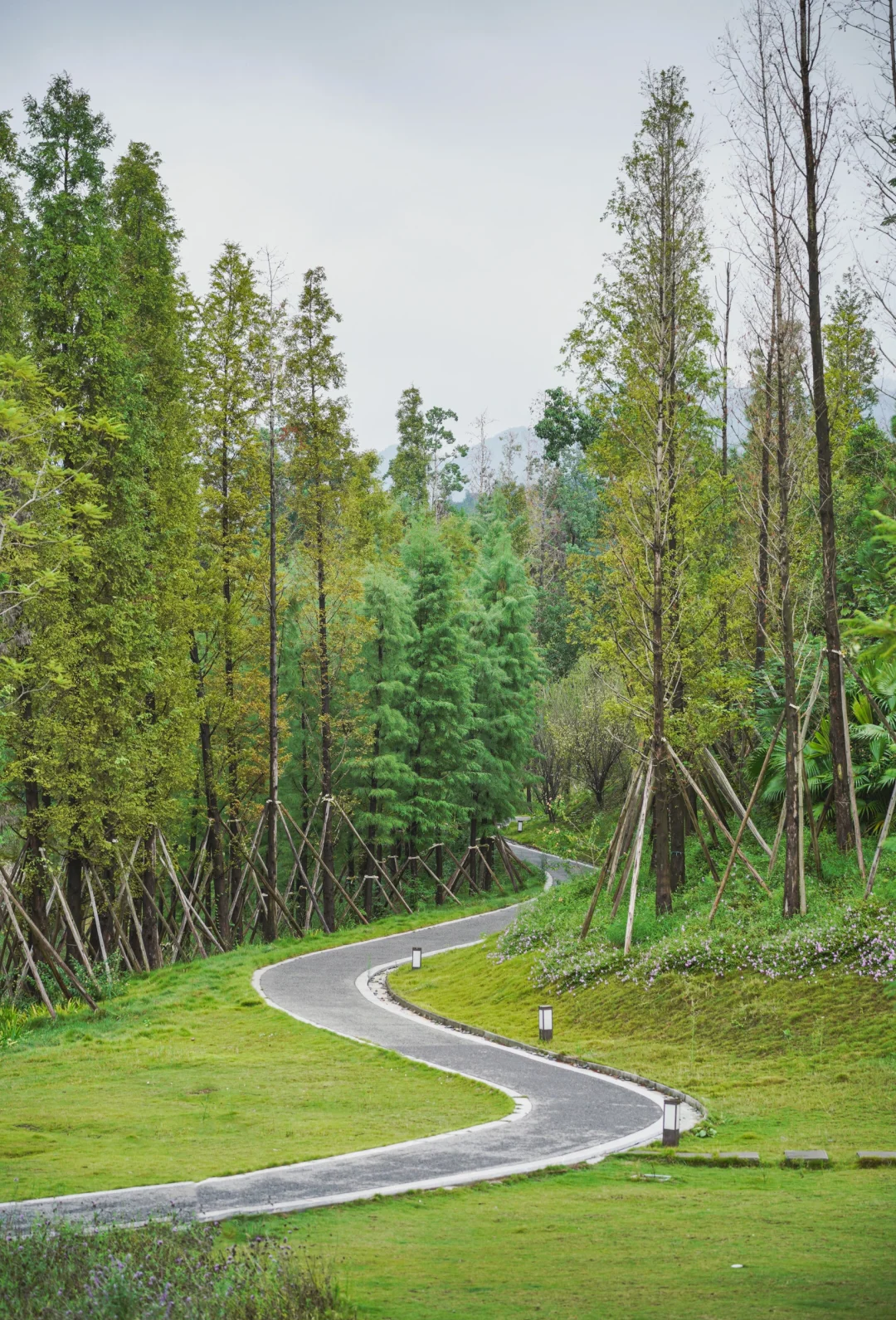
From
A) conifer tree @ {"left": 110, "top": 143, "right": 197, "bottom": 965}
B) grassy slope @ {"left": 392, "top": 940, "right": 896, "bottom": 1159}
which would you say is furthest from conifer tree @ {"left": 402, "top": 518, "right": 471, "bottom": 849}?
grassy slope @ {"left": 392, "top": 940, "right": 896, "bottom": 1159}

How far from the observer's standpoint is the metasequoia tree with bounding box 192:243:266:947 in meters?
27.5

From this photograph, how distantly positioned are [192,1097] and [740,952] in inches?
295

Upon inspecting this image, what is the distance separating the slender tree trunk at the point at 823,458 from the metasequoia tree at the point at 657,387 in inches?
103

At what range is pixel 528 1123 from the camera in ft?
37.1

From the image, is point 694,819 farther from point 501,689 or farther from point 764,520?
point 501,689

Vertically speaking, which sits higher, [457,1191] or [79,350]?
[79,350]

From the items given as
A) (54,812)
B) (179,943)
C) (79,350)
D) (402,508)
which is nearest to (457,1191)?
(54,812)

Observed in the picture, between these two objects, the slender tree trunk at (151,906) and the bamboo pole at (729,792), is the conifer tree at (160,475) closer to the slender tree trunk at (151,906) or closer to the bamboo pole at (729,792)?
the slender tree trunk at (151,906)

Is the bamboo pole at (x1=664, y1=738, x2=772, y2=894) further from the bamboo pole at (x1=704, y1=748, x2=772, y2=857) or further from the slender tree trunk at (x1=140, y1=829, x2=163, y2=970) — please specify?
the slender tree trunk at (x1=140, y1=829, x2=163, y2=970)

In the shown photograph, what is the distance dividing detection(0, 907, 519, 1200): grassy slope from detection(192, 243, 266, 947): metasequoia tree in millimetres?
8430

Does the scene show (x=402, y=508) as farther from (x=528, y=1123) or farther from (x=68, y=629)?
(x=528, y=1123)

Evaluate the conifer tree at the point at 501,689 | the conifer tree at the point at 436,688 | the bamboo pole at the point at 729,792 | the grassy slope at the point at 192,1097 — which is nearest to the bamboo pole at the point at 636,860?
the bamboo pole at the point at 729,792

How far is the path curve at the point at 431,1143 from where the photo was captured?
26.9 feet

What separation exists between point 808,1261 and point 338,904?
99.9 feet
